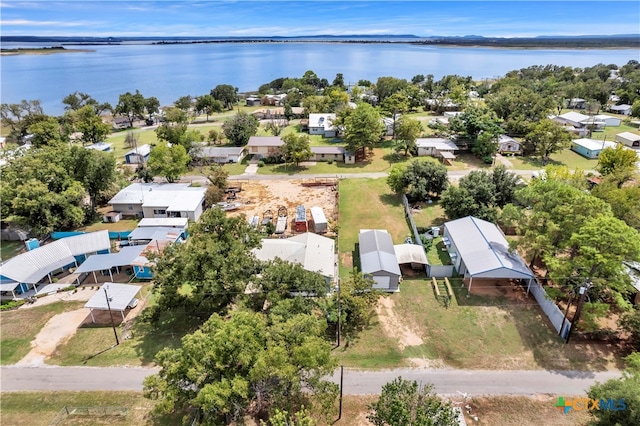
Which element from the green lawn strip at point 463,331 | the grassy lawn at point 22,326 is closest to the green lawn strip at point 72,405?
the grassy lawn at point 22,326

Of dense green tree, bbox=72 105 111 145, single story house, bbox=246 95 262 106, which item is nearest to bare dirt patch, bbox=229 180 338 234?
dense green tree, bbox=72 105 111 145

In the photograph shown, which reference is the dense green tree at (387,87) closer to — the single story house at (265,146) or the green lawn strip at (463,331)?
the single story house at (265,146)

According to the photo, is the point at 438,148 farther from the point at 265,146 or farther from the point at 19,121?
the point at 19,121

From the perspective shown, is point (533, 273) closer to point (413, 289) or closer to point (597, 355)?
point (597, 355)

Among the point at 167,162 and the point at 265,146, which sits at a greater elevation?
the point at 167,162

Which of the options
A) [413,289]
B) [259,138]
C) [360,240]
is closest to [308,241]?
[360,240]

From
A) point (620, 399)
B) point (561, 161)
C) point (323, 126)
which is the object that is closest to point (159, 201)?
point (323, 126)
